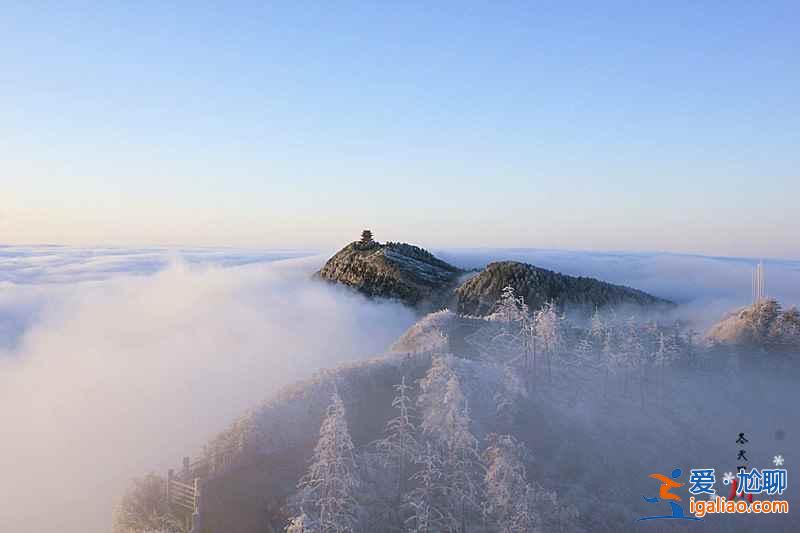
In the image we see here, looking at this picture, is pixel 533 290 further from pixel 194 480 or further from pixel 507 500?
pixel 194 480

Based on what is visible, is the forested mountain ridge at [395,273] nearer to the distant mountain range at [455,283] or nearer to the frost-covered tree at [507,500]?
the distant mountain range at [455,283]

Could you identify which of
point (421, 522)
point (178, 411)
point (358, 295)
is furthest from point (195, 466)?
point (358, 295)

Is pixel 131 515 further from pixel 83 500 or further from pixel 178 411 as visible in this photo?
pixel 178 411

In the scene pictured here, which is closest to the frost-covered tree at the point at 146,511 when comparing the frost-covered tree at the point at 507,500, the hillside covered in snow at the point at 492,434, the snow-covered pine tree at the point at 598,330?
the hillside covered in snow at the point at 492,434

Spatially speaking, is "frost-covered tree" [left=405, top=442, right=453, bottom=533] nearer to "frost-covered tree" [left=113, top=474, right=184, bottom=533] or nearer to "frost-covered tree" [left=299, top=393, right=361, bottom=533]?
"frost-covered tree" [left=299, top=393, right=361, bottom=533]

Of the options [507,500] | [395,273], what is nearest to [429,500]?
[507,500]

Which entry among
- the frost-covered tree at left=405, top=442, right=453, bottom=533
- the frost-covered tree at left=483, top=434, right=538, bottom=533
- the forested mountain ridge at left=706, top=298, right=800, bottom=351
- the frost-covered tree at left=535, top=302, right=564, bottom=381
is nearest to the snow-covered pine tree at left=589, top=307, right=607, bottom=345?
the frost-covered tree at left=535, top=302, right=564, bottom=381

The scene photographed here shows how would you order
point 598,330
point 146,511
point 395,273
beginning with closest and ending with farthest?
1. point 146,511
2. point 598,330
3. point 395,273
